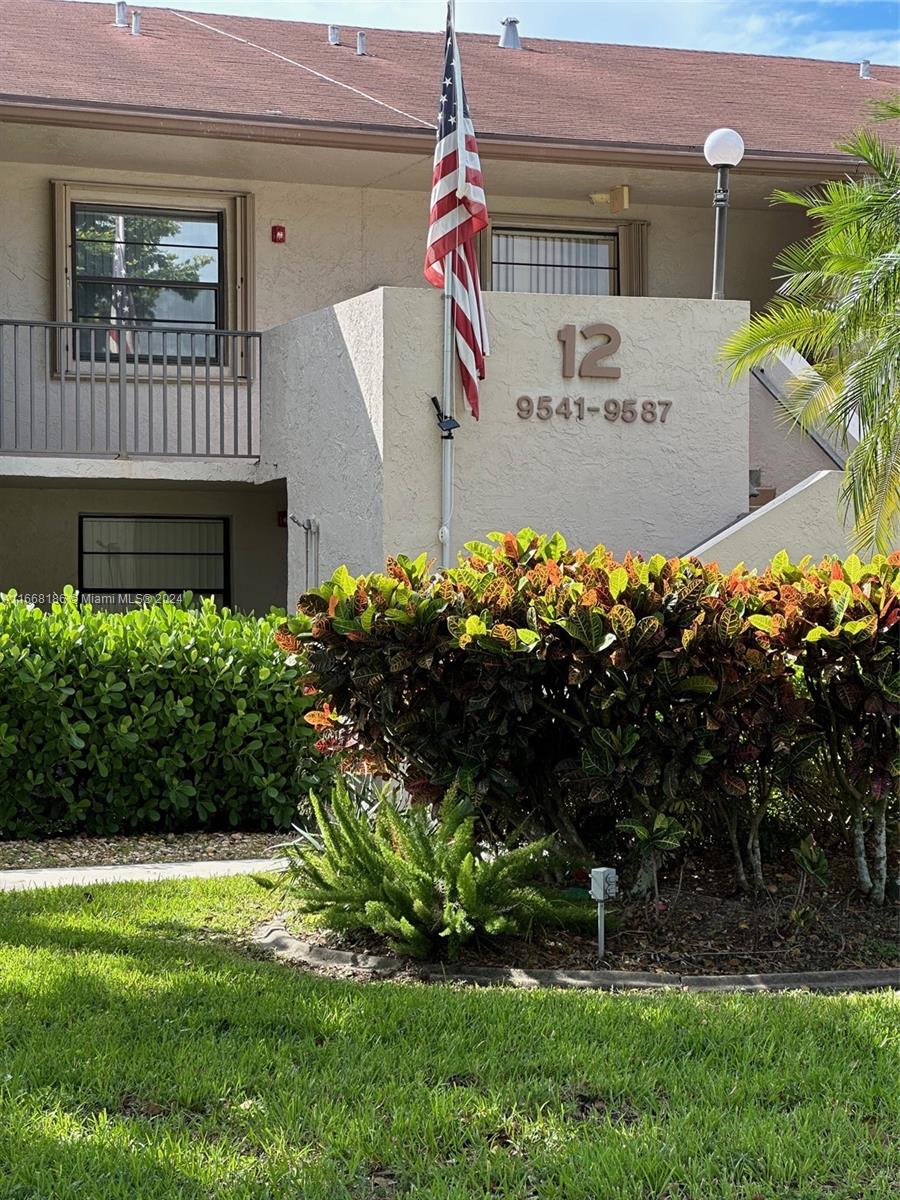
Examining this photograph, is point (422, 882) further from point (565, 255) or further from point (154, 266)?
point (565, 255)

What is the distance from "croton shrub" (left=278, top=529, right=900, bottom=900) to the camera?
6234mm

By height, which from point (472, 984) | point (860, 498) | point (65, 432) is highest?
point (65, 432)

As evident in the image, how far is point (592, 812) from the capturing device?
6969 millimetres

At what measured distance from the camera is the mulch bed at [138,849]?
29.6 feet

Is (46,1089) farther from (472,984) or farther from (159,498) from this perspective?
(159,498)

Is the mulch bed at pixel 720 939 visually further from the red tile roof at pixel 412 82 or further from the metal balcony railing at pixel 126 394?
the red tile roof at pixel 412 82

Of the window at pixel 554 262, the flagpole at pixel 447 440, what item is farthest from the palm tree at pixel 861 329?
the window at pixel 554 262

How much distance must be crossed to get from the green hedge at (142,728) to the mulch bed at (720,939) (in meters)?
3.49

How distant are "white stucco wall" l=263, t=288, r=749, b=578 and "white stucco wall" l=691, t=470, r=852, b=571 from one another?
0.71 meters

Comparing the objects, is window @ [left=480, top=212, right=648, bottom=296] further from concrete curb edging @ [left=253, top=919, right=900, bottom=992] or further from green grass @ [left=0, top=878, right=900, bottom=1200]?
green grass @ [left=0, top=878, right=900, bottom=1200]

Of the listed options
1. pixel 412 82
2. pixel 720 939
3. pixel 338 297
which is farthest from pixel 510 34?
pixel 720 939

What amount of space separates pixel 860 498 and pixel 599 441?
6.98ft


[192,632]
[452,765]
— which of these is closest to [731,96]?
[192,632]

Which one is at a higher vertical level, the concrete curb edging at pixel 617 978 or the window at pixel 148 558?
the window at pixel 148 558
